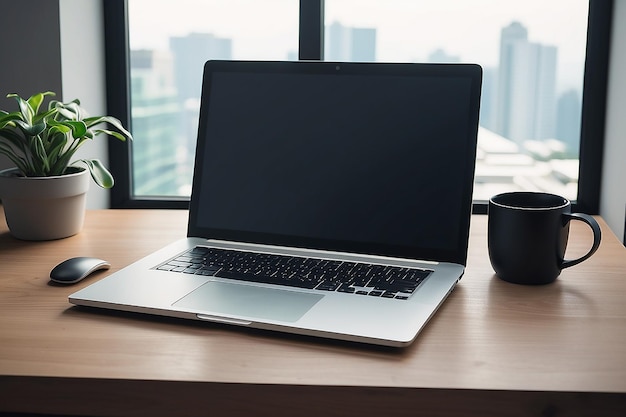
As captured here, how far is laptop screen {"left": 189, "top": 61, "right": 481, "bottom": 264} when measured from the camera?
1027 mm

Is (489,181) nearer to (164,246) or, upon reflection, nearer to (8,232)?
(164,246)

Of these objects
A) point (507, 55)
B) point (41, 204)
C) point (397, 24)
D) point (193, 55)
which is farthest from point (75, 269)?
point (507, 55)

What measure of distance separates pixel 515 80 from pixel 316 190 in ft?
1.99

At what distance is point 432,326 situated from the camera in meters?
0.85

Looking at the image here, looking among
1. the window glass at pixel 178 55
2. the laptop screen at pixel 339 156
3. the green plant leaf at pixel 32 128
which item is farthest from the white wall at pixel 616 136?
the green plant leaf at pixel 32 128

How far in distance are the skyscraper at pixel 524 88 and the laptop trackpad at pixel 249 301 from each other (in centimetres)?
78

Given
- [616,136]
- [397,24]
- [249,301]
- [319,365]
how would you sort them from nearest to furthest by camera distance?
1. [319,365]
2. [249,301]
3. [616,136]
4. [397,24]

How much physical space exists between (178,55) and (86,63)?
194mm

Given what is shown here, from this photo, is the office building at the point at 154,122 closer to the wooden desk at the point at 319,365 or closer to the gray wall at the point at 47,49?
the gray wall at the point at 47,49

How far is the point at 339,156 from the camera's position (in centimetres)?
109

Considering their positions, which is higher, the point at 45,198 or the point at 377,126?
the point at 377,126

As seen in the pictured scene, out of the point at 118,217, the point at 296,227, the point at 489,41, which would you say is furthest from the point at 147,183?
the point at 489,41

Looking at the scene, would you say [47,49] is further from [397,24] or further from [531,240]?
[531,240]

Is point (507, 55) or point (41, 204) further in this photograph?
point (507, 55)
